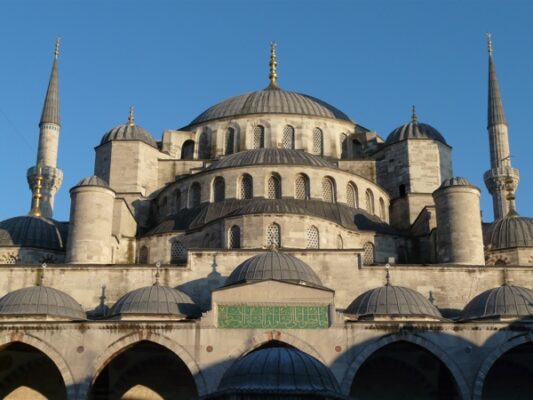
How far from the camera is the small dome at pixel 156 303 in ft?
70.3

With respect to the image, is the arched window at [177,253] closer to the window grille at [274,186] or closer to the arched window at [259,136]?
the window grille at [274,186]

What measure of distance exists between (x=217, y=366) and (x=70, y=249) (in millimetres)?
7319

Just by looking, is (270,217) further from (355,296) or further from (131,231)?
(131,231)

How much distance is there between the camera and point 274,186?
27.8 metres

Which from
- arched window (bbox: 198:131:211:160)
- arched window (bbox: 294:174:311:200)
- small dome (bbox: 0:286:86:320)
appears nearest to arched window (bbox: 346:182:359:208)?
arched window (bbox: 294:174:311:200)

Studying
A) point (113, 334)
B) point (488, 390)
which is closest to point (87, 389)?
point (113, 334)

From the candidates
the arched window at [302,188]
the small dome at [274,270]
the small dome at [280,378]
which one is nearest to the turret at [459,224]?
the arched window at [302,188]

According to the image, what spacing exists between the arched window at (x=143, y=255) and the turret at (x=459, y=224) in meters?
9.29

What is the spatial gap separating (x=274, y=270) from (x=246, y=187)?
665 cm

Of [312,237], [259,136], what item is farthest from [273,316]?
[259,136]

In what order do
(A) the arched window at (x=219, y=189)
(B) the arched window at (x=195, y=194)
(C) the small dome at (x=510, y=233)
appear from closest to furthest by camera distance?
(C) the small dome at (x=510, y=233) → (A) the arched window at (x=219, y=189) → (B) the arched window at (x=195, y=194)

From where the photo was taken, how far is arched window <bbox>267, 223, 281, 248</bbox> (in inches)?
976

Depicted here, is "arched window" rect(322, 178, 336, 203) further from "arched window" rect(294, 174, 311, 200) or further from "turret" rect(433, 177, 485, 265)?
"turret" rect(433, 177, 485, 265)

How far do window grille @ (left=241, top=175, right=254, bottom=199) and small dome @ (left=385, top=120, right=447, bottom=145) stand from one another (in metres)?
7.02
